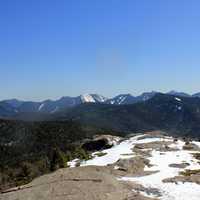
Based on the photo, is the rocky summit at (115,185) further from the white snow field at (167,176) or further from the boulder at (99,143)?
the boulder at (99,143)

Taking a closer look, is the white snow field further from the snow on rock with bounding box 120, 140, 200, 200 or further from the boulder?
the boulder

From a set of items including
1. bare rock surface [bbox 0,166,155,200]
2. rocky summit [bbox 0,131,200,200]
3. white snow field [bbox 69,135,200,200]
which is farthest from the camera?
white snow field [bbox 69,135,200,200]

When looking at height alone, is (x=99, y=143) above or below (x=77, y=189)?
below

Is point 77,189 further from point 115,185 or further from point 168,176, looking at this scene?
point 168,176

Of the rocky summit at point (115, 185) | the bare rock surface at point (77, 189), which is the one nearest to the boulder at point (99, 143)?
the rocky summit at point (115, 185)

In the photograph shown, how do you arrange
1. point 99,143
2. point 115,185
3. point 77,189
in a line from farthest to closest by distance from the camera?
1. point 99,143
2. point 115,185
3. point 77,189

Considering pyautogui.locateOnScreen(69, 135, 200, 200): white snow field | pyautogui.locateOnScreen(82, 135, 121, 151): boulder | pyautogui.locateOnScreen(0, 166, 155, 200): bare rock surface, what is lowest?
pyautogui.locateOnScreen(82, 135, 121, 151): boulder

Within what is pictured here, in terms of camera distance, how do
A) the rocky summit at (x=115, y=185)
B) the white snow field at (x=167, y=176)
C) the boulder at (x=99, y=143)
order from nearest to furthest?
1. the rocky summit at (x=115, y=185)
2. the white snow field at (x=167, y=176)
3. the boulder at (x=99, y=143)

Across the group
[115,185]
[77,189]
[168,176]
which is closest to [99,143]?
[168,176]

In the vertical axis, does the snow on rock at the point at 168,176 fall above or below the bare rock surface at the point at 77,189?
below

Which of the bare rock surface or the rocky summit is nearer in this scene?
the bare rock surface

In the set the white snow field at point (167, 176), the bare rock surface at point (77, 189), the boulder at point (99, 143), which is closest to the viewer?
the bare rock surface at point (77, 189)

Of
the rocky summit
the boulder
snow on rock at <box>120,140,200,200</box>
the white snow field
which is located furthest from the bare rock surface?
the boulder

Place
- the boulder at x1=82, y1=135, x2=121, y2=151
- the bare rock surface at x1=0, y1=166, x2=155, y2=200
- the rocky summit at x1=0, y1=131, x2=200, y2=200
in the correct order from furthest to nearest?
1. the boulder at x1=82, y1=135, x2=121, y2=151
2. the rocky summit at x1=0, y1=131, x2=200, y2=200
3. the bare rock surface at x1=0, y1=166, x2=155, y2=200
